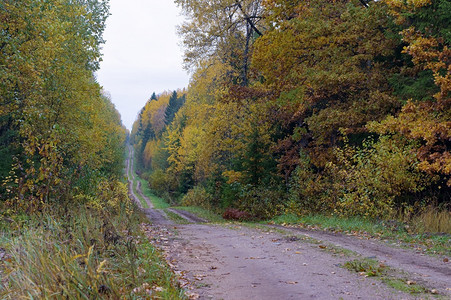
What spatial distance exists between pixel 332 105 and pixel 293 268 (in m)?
13.1

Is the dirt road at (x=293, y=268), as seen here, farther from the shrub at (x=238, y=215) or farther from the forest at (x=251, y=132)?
the shrub at (x=238, y=215)

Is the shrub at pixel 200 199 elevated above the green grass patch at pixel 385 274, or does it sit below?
below

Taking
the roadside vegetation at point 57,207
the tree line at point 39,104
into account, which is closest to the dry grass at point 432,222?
the roadside vegetation at point 57,207

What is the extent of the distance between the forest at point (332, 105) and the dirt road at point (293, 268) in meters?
4.34

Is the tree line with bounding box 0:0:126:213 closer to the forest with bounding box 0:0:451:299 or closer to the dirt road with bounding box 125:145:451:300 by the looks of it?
the forest with bounding box 0:0:451:299

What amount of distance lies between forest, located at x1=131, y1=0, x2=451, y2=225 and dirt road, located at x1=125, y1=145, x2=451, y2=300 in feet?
14.2

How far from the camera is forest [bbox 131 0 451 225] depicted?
13469mm

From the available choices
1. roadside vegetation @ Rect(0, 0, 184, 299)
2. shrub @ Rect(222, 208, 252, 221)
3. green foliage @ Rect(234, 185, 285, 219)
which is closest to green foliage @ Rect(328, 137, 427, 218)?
green foliage @ Rect(234, 185, 285, 219)

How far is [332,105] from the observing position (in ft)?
61.5

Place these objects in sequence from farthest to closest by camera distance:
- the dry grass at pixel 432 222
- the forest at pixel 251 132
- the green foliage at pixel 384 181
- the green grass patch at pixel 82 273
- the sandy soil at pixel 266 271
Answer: the green foliage at pixel 384 181
the dry grass at pixel 432 222
the forest at pixel 251 132
the sandy soil at pixel 266 271
the green grass patch at pixel 82 273

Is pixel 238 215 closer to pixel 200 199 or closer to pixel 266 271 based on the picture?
pixel 200 199

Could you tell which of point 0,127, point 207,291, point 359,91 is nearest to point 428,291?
point 207,291

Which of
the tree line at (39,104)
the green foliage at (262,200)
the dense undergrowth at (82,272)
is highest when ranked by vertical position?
the tree line at (39,104)

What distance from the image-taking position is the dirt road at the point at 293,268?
17.9 ft
